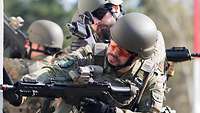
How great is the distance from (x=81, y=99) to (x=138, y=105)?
0.62 meters

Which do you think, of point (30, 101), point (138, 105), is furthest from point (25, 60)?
point (138, 105)

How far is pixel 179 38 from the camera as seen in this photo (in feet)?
119

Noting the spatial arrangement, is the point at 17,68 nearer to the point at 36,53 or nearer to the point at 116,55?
the point at 36,53

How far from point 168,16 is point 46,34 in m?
29.0

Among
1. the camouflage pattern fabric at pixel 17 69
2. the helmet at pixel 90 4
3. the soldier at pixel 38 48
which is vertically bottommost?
the camouflage pattern fabric at pixel 17 69

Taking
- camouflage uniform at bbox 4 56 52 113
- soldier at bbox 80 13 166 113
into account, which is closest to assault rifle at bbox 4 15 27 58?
camouflage uniform at bbox 4 56 52 113

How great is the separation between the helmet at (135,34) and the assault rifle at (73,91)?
346mm

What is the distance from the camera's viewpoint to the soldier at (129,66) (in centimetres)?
571

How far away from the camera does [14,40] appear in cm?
866

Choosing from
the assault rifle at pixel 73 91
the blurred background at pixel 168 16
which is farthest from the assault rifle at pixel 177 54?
the blurred background at pixel 168 16

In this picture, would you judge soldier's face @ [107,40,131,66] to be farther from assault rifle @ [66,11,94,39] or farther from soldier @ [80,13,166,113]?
assault rifle @ [66,11,94,39]

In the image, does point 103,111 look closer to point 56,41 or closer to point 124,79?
point 124,79

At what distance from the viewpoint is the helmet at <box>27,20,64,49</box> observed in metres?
8.46

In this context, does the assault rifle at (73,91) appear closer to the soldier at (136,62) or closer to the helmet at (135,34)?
the soldier at (136,62)
